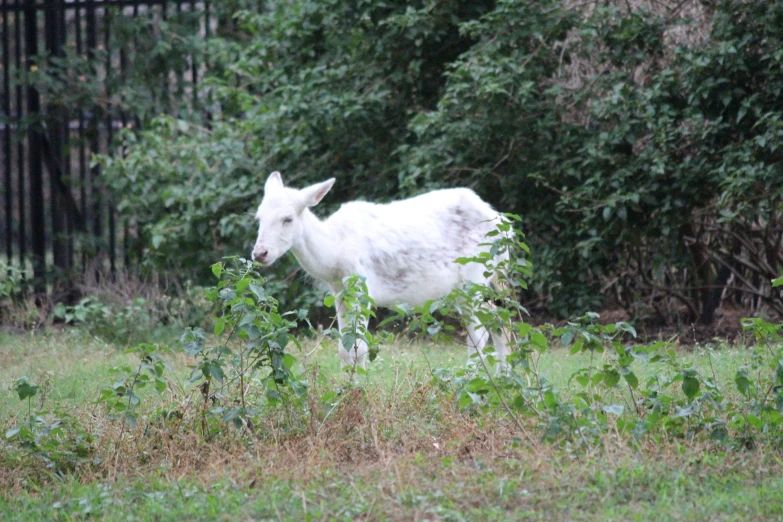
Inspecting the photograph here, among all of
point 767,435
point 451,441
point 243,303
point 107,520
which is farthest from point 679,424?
point 107,520

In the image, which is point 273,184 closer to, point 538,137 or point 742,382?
point 538,137

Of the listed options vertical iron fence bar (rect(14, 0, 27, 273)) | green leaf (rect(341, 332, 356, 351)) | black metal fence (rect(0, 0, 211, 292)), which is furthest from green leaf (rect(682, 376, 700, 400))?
vertical iron fence bar (rect(14, 0, 27, 273))

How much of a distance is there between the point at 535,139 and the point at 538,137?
6 centimetres

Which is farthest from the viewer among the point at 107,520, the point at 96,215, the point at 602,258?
the point at 96,215

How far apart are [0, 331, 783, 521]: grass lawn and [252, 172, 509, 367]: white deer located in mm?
1397

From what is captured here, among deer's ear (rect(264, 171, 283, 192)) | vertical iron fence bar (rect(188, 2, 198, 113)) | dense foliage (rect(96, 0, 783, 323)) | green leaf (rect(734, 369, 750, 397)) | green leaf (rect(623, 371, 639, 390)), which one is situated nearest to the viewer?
green leaf (rect(734, 369, 750, 397))

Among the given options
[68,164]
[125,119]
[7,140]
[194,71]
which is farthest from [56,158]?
[194,71]

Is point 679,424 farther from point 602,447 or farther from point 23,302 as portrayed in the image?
point 23,302

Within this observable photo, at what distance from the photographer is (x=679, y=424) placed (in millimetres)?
5180

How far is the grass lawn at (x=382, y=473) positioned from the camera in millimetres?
4309

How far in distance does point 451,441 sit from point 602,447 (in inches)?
30.4

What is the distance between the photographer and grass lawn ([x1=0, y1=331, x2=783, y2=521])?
4.31m

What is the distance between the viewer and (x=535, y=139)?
376 inches

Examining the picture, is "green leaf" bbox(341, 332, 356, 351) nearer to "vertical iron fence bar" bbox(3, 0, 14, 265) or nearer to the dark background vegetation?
the dark background vegetation
